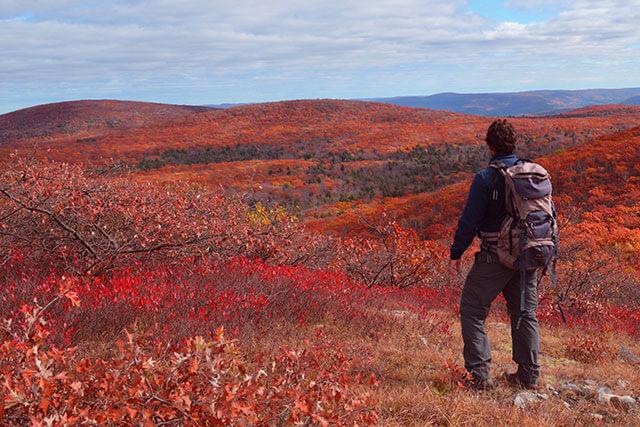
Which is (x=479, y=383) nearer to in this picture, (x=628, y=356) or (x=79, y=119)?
(x=628, y=356)

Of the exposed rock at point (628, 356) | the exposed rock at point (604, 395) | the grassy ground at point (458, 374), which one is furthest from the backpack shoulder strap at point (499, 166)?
the exposed rock at point (628, 356)

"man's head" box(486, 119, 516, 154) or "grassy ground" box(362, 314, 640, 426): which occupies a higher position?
"man's head" box(486, 119, 516, 154)

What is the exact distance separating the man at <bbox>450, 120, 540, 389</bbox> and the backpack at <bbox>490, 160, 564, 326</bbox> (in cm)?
11

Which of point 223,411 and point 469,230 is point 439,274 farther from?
point 223,411

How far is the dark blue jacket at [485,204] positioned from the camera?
12.8ft

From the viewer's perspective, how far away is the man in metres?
3.93

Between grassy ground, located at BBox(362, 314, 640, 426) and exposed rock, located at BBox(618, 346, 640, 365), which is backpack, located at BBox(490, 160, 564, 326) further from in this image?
exposed rock, located at BBox(618, 346, 640, 365)

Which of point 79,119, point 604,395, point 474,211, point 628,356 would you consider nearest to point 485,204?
point 474,211

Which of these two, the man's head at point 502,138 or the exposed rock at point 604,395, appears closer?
the man's head at point 502,138

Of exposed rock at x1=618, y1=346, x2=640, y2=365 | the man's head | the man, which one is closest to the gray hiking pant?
the man

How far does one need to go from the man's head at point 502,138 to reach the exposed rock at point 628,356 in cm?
334

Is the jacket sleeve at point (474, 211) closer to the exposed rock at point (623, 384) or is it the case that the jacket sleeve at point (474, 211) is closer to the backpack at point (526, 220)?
the backpack at point (526, 220)

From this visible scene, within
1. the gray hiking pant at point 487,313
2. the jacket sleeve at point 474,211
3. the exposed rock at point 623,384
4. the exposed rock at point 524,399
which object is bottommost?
the exposed rock at point 623,384

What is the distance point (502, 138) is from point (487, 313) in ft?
4.56
